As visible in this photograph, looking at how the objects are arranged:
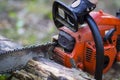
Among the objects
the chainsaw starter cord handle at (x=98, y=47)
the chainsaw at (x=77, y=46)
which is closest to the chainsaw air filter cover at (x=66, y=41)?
the chainsaw at (x=77, y=46)

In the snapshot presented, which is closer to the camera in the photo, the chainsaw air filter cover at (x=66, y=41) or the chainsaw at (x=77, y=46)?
the chainsaw at (x=77, y=46)

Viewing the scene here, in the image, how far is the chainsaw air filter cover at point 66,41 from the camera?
3385 mm

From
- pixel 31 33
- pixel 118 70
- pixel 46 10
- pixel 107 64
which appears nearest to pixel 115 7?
pixel 46 10

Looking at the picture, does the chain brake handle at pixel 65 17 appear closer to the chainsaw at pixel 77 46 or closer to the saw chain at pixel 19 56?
the chainsaw at pixel 77 46

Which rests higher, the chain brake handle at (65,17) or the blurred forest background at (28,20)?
the chain brake handle at (65,17)

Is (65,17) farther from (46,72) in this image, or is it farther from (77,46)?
(46,72)

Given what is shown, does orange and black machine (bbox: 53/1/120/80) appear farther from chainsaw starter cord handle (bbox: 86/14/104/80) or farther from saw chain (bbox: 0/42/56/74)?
saw chain (bbox: 0/42/56/74)

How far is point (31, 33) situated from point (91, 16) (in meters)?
3.13

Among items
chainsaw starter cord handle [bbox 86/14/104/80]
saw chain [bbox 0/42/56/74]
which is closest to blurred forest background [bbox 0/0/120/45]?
saw chain [bbox 0/42/56/74]

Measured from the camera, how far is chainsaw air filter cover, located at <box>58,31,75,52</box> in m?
3.38

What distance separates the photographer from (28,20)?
280 inches

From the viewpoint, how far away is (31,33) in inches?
253

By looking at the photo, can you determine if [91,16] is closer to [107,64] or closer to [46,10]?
[107,64]

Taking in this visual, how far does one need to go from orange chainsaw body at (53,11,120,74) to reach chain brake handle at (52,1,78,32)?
7cm
